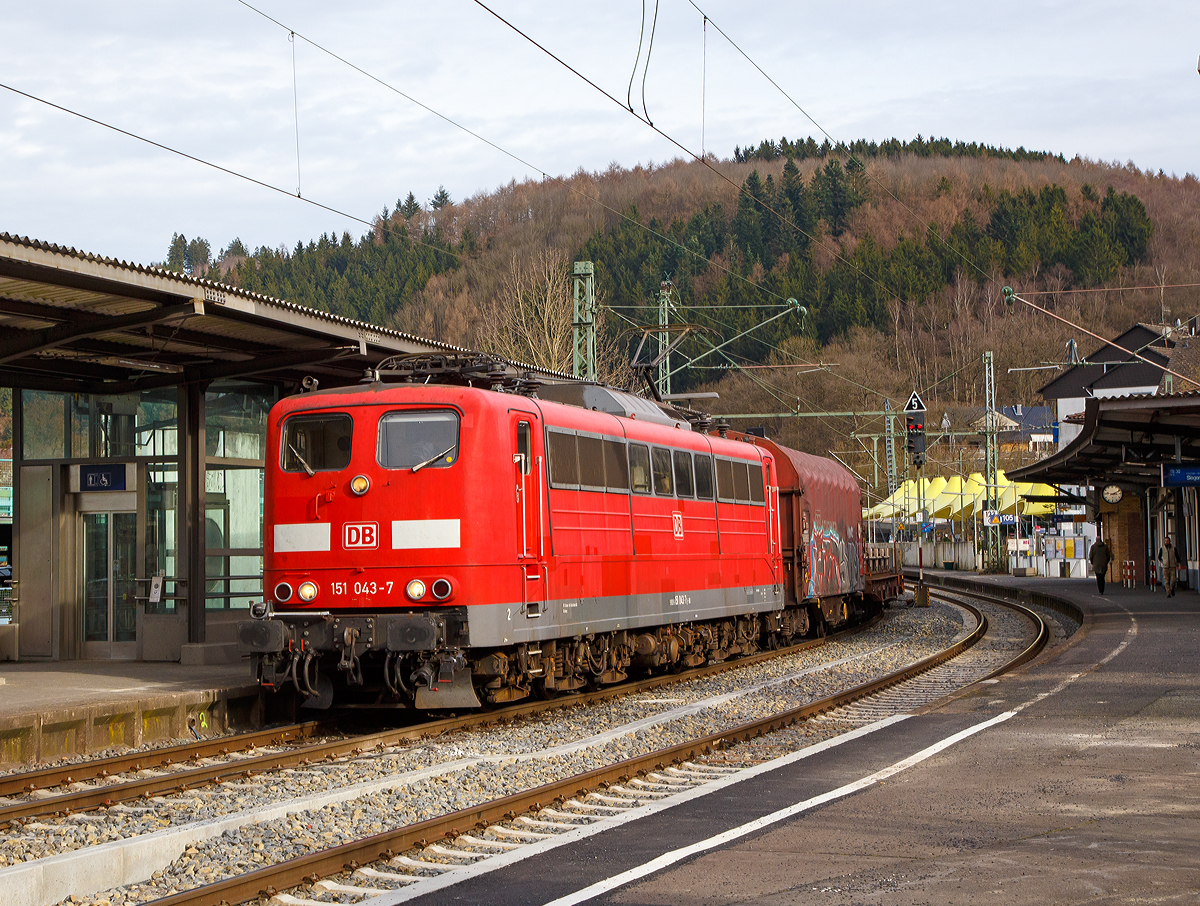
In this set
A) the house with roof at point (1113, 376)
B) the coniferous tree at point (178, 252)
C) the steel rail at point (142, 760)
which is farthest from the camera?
the coniferous tree at point (178, 252)

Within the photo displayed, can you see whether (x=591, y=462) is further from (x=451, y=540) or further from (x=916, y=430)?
(x=916, y=430)

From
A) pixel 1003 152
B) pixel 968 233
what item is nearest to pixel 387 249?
pixel 968 233

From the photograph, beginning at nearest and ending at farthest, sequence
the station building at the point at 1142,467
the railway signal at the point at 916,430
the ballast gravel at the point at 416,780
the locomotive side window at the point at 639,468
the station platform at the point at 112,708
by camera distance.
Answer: the ballast gravel at the point at 416,780 < the station platform at the point at 112,708 < the locomotive side window at the point at 639,468 < the station building at the point at 1142,467 < the railway signal at the point at 916,430

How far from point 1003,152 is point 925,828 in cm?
12258

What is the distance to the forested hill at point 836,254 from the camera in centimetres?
8375

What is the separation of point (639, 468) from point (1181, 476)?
15690 mm

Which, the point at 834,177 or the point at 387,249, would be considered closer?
the point at 387,249

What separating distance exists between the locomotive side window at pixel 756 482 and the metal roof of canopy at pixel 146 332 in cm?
473

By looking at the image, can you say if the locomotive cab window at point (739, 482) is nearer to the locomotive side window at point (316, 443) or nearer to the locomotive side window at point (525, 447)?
the locomotive side window at point (525, 447)

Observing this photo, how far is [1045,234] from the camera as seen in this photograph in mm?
106250

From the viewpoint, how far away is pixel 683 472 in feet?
56.0

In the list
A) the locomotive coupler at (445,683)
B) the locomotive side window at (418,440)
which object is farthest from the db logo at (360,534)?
the locomotive coupler at (445,683)

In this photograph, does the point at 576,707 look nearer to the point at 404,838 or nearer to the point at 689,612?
the point at 689,612

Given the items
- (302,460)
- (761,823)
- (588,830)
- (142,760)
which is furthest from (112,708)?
(761,823)
